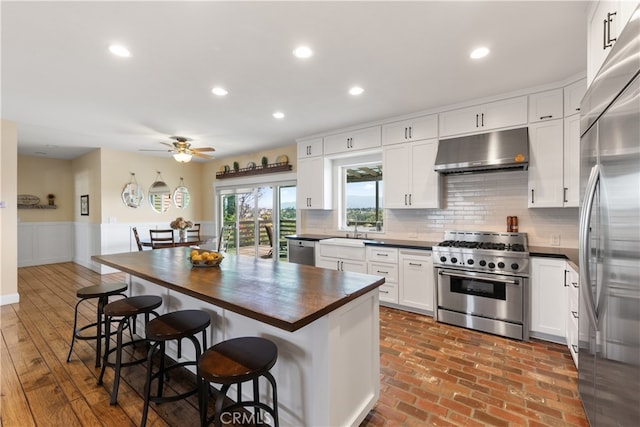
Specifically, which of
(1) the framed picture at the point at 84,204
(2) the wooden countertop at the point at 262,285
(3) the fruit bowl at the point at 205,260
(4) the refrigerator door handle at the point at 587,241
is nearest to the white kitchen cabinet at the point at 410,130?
(4) the refrigerator door handle at the point at 587,241

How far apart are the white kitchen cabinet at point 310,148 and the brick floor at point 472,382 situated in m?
3.10

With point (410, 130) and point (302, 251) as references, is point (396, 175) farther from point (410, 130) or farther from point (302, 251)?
point (302, 251)

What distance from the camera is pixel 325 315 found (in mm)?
1429

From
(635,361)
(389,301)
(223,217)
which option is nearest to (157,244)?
(223,217)

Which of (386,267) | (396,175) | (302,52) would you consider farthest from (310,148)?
(302,52)

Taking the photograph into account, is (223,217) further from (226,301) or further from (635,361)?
(635,361)

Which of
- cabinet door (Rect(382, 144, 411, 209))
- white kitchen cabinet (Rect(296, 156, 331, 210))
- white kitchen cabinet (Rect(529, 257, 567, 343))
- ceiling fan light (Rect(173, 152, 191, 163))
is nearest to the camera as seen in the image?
white kitchen cabinet (Rect(529, 257, 567, 343))

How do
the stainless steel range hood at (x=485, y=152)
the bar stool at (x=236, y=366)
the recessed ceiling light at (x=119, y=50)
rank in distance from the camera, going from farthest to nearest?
the stainless steel range hood at (x=485, y=152) → the recessed ceiling light at (x=119, y=50) → the bar stool at (x=236, y=366)

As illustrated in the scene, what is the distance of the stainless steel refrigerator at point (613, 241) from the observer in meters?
1.10

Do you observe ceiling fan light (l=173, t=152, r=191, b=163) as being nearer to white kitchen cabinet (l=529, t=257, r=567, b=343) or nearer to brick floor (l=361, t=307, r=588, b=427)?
brick floor (l=361, t=307, r=588, b=427)

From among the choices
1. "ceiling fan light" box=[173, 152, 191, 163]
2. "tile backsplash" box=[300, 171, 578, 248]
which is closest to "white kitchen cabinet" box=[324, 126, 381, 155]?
"tile backsplash" box=[300, 171, 578, 248]

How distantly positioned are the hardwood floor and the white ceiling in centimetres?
268

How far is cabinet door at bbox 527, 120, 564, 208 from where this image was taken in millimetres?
3029

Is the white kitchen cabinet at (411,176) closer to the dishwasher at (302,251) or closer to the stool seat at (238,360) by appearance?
the dishwasher at (302,251)
